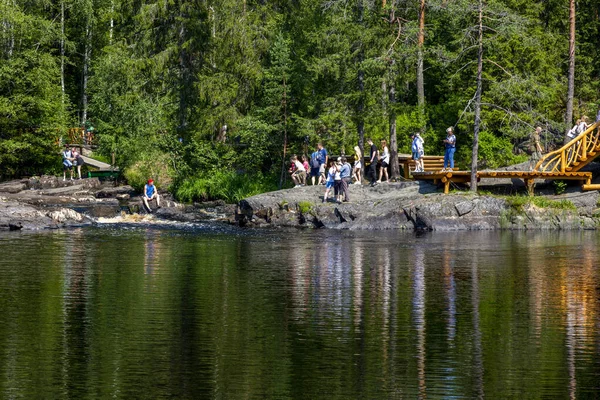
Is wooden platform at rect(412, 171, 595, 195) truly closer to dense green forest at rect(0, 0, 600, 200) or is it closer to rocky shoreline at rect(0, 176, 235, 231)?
dense green forest at rect(0, 0, 600, 200)

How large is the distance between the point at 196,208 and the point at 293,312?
26425mm

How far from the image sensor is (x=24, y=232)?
35.3m

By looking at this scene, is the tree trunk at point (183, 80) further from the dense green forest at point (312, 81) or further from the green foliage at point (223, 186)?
the green foliage at point (223, 186)

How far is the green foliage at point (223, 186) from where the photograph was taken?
45500mm

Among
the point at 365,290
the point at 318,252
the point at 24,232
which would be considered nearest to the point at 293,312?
the point at 365,290

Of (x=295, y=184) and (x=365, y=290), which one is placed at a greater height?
(x=295, y=184)

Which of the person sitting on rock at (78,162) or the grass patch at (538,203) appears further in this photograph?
the person sitting on rock at (78,162)

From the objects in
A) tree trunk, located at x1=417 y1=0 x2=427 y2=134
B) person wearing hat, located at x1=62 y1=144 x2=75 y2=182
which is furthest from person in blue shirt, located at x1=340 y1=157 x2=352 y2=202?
person wearing hat, located at x1=62 y1=144 x2=75 y2=182

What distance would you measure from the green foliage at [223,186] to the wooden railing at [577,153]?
484 inches

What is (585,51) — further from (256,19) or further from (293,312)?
(293,312)

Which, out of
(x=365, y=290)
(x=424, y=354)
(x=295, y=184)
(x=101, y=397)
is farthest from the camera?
(x=295, y=184)

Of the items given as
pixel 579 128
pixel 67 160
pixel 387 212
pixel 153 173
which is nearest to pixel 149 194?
pixel 153 173

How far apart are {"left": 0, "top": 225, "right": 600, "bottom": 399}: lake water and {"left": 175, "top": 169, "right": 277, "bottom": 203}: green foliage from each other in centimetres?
1538

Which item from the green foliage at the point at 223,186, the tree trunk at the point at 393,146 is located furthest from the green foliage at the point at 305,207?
the green foliage at the point at 223,186
